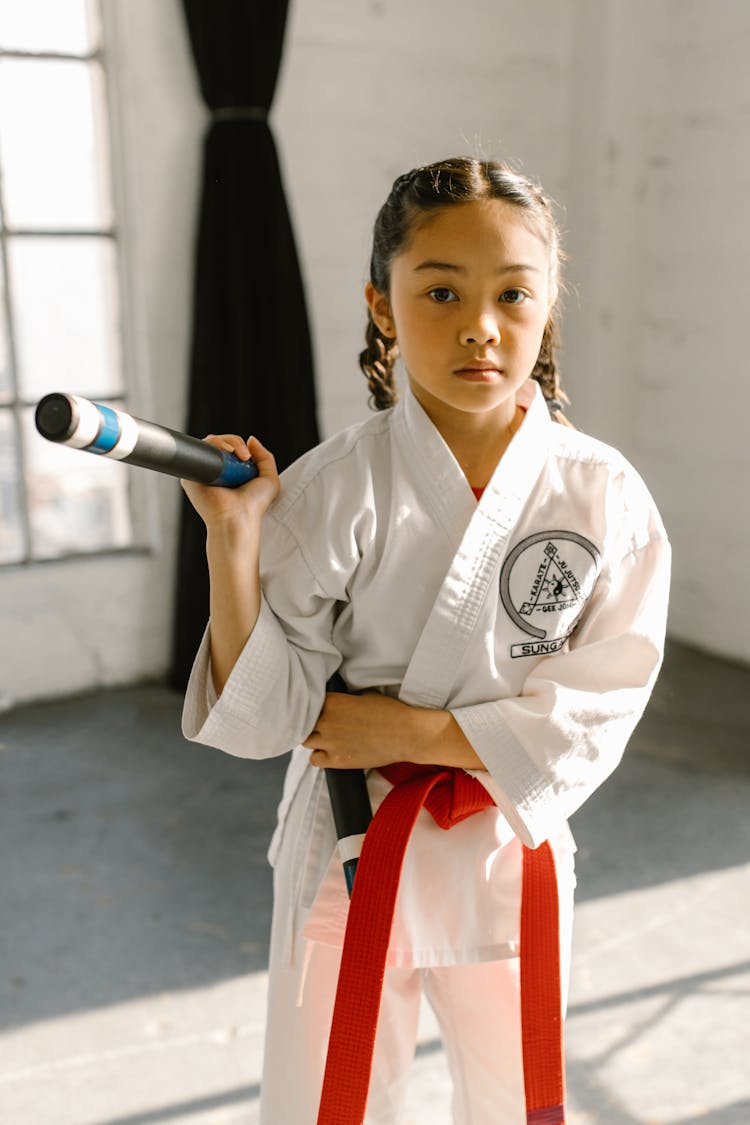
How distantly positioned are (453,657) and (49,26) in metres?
2.52

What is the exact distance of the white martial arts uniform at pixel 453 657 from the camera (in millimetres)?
946

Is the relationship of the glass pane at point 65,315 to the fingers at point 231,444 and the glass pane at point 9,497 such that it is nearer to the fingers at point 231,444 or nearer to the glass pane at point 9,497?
the glass pane at point 9,497

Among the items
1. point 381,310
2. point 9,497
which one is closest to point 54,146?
point 9,497

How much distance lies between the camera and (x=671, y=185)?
331 centimetres

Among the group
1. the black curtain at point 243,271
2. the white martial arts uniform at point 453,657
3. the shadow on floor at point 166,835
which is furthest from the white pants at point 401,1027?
the black curtain at point 243,271

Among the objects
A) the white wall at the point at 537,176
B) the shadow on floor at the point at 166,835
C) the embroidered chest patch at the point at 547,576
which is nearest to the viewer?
the embroidered chest patch at the point at 547,576

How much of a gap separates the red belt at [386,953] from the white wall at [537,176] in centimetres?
224

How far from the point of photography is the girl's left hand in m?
0.95

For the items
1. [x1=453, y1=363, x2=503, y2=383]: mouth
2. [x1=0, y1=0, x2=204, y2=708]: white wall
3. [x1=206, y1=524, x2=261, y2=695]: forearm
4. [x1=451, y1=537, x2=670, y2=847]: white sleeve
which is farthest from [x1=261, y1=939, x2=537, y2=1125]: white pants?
[x1=0, y1=0, x2=204, y2=708]: white wall

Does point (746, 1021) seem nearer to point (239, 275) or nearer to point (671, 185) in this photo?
point (239, 275)

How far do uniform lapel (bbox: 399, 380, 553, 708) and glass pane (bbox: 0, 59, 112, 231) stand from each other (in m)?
2.22

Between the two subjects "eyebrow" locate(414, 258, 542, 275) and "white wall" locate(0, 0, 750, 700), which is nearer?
"eyebrow" locate(414, 258, 542, 275)

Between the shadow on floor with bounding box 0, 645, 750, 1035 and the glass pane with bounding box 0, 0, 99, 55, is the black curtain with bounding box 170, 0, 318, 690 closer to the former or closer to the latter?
the glass pane with bounding box 0, 0, 99, 55

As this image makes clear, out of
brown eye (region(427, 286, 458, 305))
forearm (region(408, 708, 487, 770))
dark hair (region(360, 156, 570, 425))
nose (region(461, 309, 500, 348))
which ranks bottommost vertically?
forearm (region(408, 708, 487, 770))
